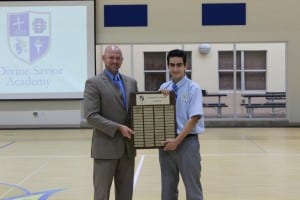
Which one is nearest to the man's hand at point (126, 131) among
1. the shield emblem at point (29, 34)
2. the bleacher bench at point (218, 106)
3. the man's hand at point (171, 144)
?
the man's hand at point (171, 144)

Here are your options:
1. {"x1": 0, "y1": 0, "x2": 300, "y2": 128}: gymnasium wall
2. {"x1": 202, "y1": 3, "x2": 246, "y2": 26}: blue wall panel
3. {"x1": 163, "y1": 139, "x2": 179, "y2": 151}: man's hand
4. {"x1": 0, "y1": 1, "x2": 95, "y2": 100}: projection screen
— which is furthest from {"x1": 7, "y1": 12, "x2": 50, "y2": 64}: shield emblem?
{"x1": 163, "y1": 139, "x2": 179, "y2": 151}: man's hand

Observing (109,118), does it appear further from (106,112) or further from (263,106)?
(263,106)

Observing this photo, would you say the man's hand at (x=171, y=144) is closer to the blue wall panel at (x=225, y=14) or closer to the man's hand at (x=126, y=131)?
the man's hand at (x=126, y=131)

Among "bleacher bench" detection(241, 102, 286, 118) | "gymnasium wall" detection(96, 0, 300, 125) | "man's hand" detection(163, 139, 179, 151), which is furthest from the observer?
"bleacher bench" detection(241, 102, 286, 118)

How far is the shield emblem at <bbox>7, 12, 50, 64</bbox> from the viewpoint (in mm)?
16562

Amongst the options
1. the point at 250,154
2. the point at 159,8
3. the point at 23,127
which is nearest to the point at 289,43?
the point at 159,8

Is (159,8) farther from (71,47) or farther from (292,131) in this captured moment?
(292,131)

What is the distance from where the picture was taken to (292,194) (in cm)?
662

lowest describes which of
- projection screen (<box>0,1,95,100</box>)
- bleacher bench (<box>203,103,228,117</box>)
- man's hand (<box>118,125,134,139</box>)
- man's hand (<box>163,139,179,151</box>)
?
bleacher bench (<box>203,103,228,117</box>)

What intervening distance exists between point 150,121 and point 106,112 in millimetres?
380

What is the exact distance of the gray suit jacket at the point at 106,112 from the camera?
4094 mm

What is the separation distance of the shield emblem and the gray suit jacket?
42.3ft

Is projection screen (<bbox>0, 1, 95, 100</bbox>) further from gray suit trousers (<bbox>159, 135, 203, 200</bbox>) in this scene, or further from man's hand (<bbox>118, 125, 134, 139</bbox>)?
man's hand (<bbox>118, 125, 134, 139</bbox>)

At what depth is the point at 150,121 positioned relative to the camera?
13.3ft
